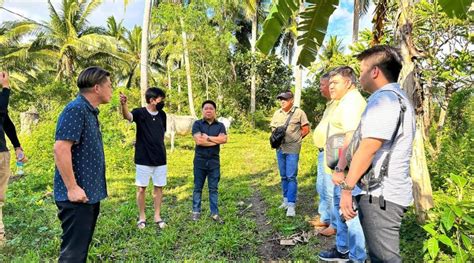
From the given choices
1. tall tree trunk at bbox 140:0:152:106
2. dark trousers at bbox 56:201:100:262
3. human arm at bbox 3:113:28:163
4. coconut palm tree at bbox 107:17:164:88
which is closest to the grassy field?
human arm at bbox 3:113:28:163

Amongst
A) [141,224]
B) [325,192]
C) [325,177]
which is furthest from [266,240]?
[141,224]

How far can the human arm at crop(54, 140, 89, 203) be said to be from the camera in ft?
8.14

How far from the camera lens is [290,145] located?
5.10m

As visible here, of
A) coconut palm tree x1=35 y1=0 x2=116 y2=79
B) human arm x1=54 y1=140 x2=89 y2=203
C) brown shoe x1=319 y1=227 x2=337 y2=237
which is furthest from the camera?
coconut palm tree x1=35 y1=0 x2=116 y2=79

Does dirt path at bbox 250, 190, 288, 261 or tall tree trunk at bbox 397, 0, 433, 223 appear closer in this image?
tall tree trunk at bbox 397, 0, 433, 223

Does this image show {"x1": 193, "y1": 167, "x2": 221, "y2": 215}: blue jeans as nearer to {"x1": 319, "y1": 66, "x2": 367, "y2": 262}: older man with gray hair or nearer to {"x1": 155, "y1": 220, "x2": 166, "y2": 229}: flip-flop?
{"x1": 155, "y1": 220, "x2": 166, "y2": 229}: flip-flop

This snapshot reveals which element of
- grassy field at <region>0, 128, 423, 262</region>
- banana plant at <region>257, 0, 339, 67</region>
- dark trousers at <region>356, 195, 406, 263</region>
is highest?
banana plant at <region>257, 0, 339, 67</region>

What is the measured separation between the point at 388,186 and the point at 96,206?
80.2 inches

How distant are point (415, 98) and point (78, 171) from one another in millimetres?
3213

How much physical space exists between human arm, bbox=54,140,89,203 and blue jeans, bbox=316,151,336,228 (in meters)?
2.53

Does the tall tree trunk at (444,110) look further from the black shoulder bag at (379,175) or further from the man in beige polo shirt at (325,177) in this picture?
the black shoulder bag at (379,175)

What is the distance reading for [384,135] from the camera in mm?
2131

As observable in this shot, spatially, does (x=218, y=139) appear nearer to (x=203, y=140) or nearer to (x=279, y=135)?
(x=203, y=140)

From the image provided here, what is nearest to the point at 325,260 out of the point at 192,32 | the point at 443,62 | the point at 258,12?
the point at 443,62
